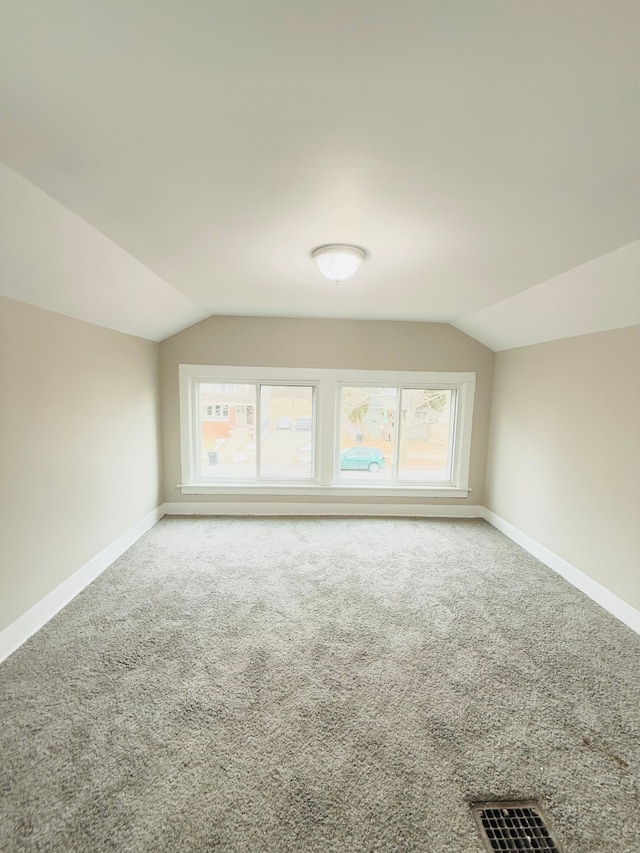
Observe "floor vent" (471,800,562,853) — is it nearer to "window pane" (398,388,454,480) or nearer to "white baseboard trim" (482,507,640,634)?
"white baseboard trim" (482,507,640,634)

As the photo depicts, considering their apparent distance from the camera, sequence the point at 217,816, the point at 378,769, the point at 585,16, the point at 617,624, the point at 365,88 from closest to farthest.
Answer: the point at 585,16 < the point at 365,88 < the point at 217,816 < the point at 378,769 < the point at 617,624

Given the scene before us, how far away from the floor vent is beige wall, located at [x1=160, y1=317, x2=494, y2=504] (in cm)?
353

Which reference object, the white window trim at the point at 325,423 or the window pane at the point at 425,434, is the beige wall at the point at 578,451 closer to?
the white window trim at the point at 325,423

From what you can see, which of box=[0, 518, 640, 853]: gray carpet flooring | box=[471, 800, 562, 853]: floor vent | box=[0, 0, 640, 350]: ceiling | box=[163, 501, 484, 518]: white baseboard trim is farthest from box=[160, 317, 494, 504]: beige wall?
box=[471, 800, 562, 853]: floor vent

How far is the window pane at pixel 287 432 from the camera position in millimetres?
4383

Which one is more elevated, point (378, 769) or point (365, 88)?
point (365, 88)

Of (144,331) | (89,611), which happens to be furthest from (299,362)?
(89,611)

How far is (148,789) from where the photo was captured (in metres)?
1.41

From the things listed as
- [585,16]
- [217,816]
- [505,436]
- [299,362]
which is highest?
[585,16]

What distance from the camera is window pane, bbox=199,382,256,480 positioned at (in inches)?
171

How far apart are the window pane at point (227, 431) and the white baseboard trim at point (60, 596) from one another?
107 cm

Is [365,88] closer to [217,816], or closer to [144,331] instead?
[217,816]

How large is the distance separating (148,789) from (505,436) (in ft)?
13.0

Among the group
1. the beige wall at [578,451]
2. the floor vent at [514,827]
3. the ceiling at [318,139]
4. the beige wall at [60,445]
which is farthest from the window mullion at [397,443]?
the floor vent at [514,827]
